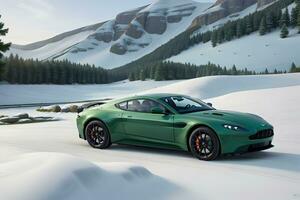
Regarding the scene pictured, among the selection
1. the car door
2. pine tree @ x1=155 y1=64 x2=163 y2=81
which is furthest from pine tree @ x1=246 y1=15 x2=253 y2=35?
the car door

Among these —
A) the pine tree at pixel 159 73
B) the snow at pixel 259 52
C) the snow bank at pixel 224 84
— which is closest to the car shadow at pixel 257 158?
the snow bank at pixel 224 84

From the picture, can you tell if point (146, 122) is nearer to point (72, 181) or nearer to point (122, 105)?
point (122, 105)

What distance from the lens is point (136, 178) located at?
6.28m

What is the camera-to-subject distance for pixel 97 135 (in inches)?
419

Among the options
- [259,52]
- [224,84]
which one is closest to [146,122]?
[224,84]

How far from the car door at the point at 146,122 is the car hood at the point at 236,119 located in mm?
617

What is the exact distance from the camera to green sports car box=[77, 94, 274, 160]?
8469 mm

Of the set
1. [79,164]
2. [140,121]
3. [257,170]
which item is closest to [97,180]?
[79,164]

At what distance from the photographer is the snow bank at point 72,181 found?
4977mm

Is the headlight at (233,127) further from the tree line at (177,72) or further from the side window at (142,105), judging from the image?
the tree line at (177,72)

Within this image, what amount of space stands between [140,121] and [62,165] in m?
4.14

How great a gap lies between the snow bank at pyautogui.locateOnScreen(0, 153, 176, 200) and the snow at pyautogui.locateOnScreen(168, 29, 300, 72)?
147 meters

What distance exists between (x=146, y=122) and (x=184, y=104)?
3.15 feet

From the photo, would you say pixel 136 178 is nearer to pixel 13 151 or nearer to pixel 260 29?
pixel 13 151
